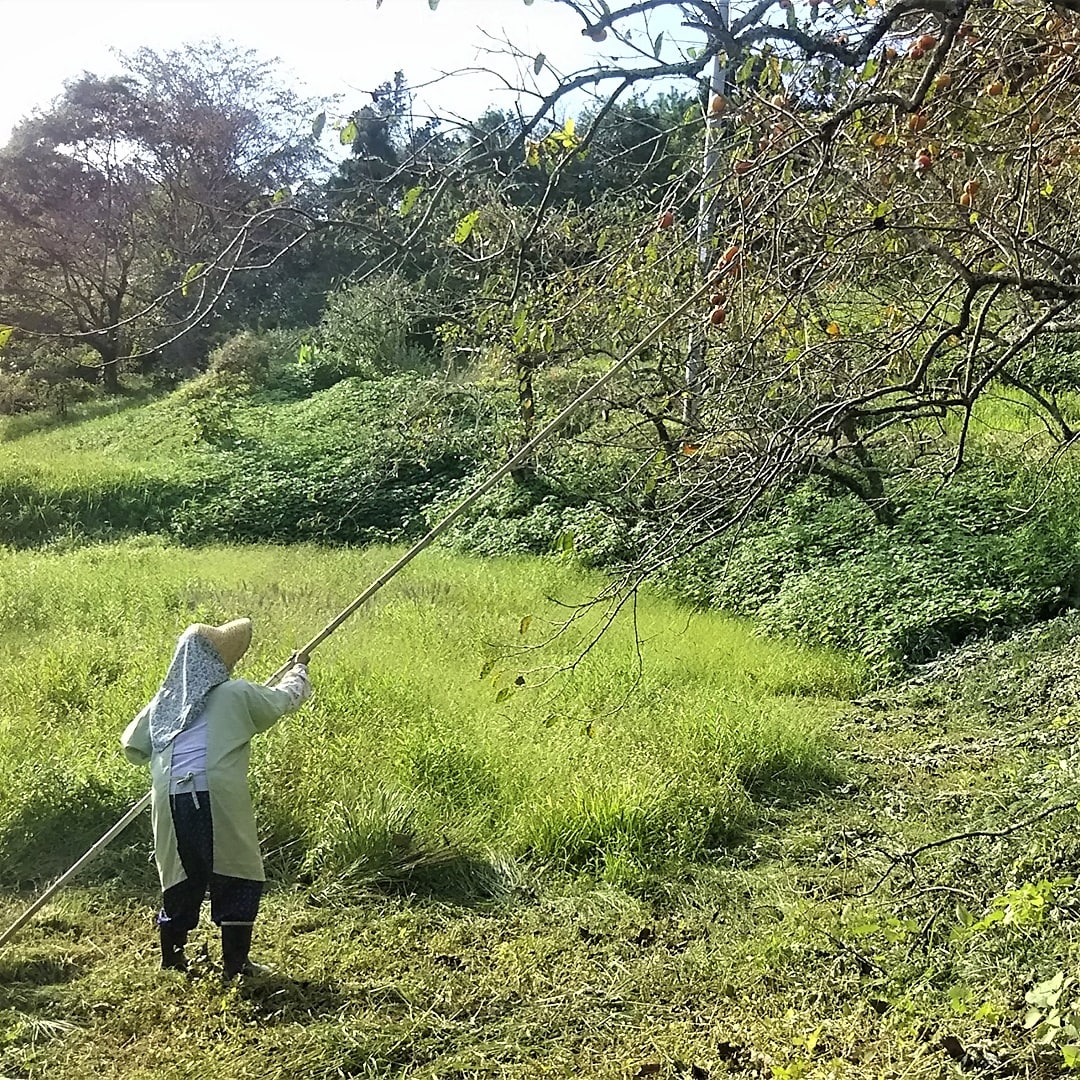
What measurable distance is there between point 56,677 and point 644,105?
431 cm

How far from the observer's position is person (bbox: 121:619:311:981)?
9.87 ft

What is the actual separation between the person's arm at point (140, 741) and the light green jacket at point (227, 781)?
2.0 inches

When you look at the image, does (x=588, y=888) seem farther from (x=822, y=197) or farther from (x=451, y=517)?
(x=822, y=197)

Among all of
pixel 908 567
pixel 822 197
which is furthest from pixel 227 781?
pixel 908 567

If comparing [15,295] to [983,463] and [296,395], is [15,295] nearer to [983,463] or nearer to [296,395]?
[296,395]

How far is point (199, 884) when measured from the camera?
302 cm

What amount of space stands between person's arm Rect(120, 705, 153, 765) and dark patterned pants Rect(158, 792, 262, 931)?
0.28 m

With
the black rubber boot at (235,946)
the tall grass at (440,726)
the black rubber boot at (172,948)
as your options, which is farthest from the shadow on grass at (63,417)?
the black rubber boot at (235,946)

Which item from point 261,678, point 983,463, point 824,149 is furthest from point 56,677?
point 983,463

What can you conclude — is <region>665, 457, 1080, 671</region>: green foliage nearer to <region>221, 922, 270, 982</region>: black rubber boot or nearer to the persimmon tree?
the persimmon tree

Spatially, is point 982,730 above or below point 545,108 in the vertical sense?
below

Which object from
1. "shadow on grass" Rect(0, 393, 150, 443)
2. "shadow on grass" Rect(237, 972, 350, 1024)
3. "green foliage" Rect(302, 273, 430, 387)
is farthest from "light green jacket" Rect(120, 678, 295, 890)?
"shadow on grass" Rect(0, 393, 150, 443)

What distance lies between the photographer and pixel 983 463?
8.05m

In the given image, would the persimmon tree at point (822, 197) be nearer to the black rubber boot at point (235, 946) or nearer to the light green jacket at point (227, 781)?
the light green jacket at point (227, 781)
